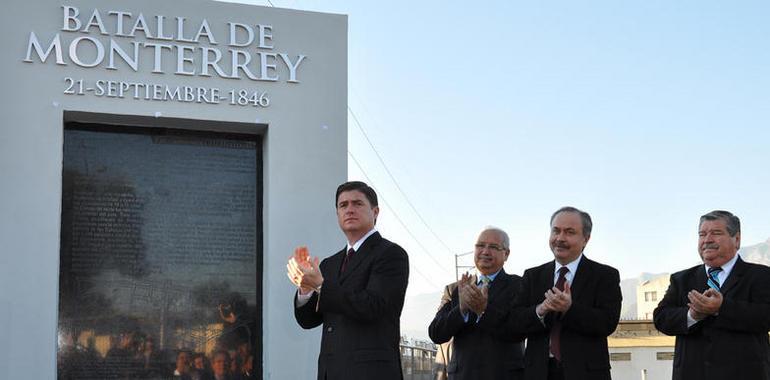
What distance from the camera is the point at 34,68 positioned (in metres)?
6.52

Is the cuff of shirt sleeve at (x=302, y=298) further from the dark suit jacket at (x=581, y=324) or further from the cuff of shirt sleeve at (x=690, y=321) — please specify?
the cuff of shirt sleeve at (x=690, y=321)

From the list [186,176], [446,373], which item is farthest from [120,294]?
[446,373]

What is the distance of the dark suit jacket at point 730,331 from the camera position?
17.0 ft

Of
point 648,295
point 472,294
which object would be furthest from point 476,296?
point 648,295

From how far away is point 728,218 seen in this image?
535 cm

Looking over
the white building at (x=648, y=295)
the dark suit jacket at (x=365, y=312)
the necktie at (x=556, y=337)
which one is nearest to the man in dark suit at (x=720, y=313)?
the necktie at (x=556, y=337)

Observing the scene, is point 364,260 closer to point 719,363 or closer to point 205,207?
point 719,363

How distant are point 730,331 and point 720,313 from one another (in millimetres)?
160

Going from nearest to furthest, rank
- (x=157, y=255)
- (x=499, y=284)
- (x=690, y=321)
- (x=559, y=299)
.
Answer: (x=559, y=299) → (x=690, y=321) → (x=499, y=284) → (x=157, y=255)

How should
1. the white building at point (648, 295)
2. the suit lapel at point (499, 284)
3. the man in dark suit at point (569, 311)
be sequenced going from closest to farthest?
1. the man in dark suit at point (569, 311)
2. the suit lapel at point (499, 284)
3. the white building at point (648, 295)

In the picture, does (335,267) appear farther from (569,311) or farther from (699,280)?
(699,280)

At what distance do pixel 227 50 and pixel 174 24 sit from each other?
1.36 feet

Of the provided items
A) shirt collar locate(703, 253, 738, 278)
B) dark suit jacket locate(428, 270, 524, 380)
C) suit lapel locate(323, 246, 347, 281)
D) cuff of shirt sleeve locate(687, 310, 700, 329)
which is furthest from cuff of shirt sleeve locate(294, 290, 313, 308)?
shirt collar locate(703, 253, 738, 278)

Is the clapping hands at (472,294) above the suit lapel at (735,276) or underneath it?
underneath
